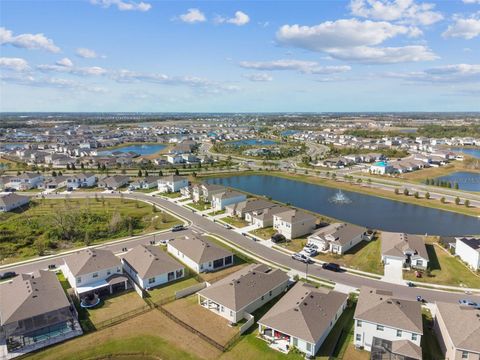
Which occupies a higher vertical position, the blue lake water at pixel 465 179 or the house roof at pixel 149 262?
the house roof at pixel 149 262

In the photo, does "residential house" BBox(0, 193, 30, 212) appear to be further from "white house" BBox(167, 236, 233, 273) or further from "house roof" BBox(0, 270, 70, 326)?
"white house" BBox(167, 236, 233, 273)

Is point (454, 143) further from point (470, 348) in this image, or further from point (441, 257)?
point (470, 348)

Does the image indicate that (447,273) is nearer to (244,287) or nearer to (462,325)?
(462,325)

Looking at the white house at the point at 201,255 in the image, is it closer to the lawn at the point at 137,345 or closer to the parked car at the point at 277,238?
the parked car at the point at 277,238

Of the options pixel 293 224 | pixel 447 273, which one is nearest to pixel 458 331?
pixel 447 273

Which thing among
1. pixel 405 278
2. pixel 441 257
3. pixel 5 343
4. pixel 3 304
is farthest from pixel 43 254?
pixel 441 257

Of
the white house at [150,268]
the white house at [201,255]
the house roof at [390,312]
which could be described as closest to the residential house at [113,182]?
the white house at [201,255]

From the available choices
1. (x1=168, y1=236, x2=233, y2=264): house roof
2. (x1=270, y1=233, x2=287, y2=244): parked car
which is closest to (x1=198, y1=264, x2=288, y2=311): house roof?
(x1=168, y1=236, x2=233, y2=264): house roof
